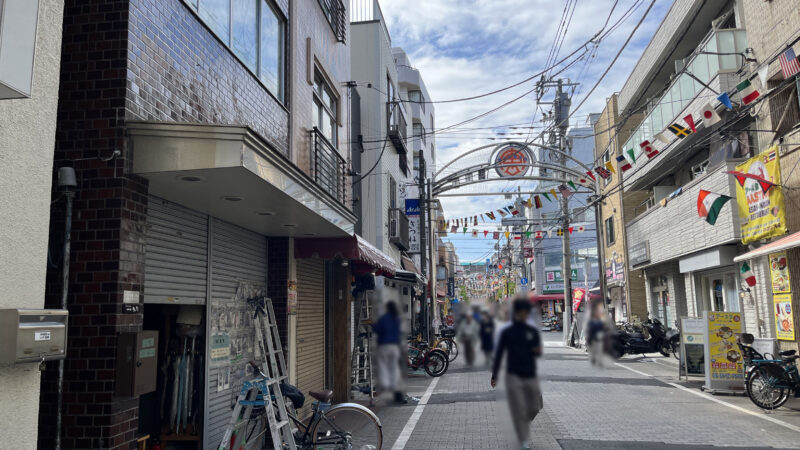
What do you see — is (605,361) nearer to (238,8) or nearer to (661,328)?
(661,328)

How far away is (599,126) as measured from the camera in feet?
5.79

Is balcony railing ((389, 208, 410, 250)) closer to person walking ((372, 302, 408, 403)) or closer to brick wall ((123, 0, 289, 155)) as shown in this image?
brick wall ((123, 0, 289, 155))

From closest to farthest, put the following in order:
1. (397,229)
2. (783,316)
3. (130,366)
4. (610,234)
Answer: (610,234) < (130,366) < (783,316) < (397,229)

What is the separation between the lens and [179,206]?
23.7ft

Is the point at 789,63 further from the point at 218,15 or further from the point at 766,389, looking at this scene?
the point at 218,15

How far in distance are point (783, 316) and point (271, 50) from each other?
12.8 metres

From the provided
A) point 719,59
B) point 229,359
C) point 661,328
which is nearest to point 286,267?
point 229,359

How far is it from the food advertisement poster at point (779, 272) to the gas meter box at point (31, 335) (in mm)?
14367

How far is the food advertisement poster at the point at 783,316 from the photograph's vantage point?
43.5ft

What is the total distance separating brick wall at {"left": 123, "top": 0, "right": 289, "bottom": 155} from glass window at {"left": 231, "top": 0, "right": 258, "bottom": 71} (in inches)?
11.7

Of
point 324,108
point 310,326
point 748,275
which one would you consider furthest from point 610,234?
point 748,275

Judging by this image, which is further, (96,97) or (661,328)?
(96,97)

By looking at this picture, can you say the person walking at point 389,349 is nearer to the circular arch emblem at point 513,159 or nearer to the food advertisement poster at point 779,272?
the circular arch emblem at point 513,159

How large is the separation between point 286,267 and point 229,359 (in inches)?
81.4
